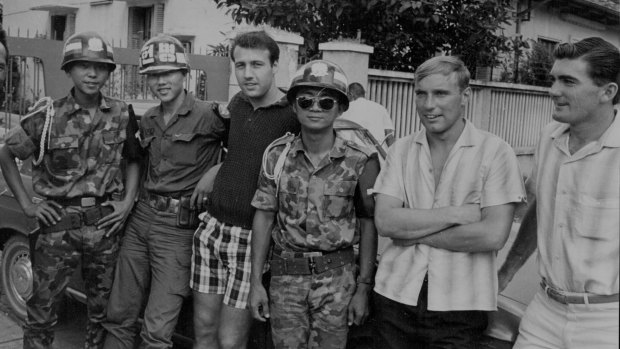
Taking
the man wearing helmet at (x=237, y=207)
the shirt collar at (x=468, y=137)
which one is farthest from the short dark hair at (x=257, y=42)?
the shirt collar at (x=468, y=137)

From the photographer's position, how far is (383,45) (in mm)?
9453

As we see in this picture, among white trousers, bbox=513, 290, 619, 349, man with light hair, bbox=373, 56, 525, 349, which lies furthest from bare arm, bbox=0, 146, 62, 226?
white trousers, bbox=513, 290, 619, 349

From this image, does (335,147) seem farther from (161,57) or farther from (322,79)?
(161,57)

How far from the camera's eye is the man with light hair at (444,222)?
2.71 metres

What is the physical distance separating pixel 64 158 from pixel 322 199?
1688 millimetres

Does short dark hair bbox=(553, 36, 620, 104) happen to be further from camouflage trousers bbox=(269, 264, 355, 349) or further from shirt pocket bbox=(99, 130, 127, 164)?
shirt pocket bbox=(99, 130, 127, 164)

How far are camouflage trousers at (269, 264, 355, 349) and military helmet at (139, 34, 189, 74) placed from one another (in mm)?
1428

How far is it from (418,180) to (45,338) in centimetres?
248

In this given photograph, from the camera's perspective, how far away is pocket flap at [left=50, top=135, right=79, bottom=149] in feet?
12.8

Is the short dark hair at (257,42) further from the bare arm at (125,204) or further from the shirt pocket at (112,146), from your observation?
the bare arm at (125,204)

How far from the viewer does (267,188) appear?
3256mm

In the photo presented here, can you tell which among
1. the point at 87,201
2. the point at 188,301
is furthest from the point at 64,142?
the point at 188,301

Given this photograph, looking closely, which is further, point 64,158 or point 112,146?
point 112,146

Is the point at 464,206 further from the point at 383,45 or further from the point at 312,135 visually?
the point at 383,45
